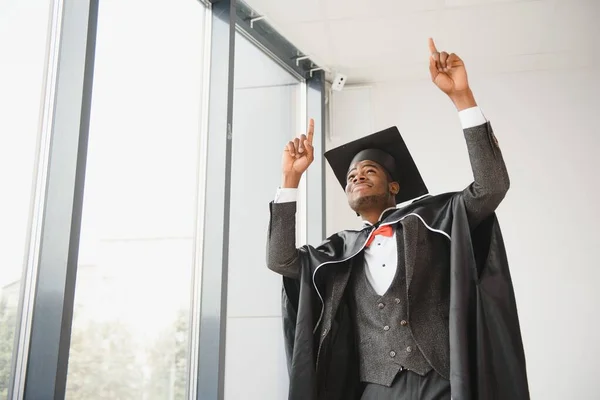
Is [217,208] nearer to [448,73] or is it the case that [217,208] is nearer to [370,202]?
[370,202]

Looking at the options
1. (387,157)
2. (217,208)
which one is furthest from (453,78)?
(217,208)

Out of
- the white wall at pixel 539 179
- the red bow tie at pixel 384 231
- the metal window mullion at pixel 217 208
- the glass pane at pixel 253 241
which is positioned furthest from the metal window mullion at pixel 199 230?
the white wall at pixel 539 179

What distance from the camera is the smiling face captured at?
2133 mm

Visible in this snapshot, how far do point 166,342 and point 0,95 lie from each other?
3.79 ft

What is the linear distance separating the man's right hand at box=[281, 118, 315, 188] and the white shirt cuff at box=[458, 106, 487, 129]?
21.6 inches

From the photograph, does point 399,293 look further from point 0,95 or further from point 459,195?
point 0,95

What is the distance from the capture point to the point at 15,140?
5.47 ft

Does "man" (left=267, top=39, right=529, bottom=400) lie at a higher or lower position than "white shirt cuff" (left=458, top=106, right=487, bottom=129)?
lower

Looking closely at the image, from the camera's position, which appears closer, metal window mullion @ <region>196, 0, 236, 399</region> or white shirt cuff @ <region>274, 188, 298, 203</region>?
white shirt cuff @ <region>274, 188, 298, 203</region>

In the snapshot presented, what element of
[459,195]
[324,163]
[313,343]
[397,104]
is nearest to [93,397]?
[313,343]

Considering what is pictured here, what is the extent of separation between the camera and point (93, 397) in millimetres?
1905

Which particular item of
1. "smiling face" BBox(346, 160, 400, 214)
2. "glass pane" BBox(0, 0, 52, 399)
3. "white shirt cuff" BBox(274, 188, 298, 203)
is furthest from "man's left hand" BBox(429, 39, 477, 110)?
"glass pane" BBox(0, 0, 52, 399)

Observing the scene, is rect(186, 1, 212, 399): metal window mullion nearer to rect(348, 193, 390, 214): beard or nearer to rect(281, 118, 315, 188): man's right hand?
rect(281, 118, 315, 188): man's right hand

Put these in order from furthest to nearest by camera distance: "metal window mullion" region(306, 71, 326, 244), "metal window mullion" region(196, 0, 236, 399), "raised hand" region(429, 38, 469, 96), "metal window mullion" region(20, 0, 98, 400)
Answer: "metal window mullion" region(306, 71, 326, 244) < "metal window mullion" region(196, 0, 236, 399) < "raised hand" region(429, 38, 469, 96) < "metal window mullion" region(20, 0, 98, 400)
